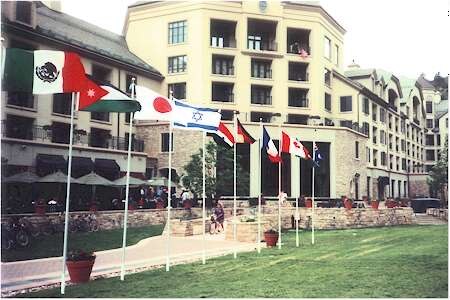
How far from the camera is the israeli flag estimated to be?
13.5 meters

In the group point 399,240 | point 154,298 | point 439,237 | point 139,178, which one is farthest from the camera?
point 139,178

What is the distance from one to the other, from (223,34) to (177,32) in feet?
16.8

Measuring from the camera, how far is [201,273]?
502 inches

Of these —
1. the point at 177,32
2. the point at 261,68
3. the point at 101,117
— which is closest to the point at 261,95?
the point at 261,68

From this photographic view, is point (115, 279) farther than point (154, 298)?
Yes

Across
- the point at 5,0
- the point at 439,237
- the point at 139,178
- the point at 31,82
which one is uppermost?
the point at 5,0

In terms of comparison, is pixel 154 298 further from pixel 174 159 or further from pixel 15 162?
pixel 174 159

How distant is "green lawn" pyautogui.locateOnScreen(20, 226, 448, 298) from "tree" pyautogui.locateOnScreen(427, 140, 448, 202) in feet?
3.49

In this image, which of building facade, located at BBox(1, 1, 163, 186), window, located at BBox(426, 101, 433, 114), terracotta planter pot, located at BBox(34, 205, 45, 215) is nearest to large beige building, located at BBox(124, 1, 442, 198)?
building facade, located at BBox(1, 1, 163, 186)

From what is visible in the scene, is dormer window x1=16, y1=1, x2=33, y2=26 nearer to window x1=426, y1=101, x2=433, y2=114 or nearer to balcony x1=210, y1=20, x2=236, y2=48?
window x1=426, y1=101, x2=433, y2=114

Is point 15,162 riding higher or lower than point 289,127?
lower

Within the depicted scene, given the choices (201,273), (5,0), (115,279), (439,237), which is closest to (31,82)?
(5,0)

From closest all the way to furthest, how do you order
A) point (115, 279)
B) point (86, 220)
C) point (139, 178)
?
point (115, 279), point (86, 220), point (139, 178)

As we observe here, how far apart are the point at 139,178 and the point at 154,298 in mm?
12013
